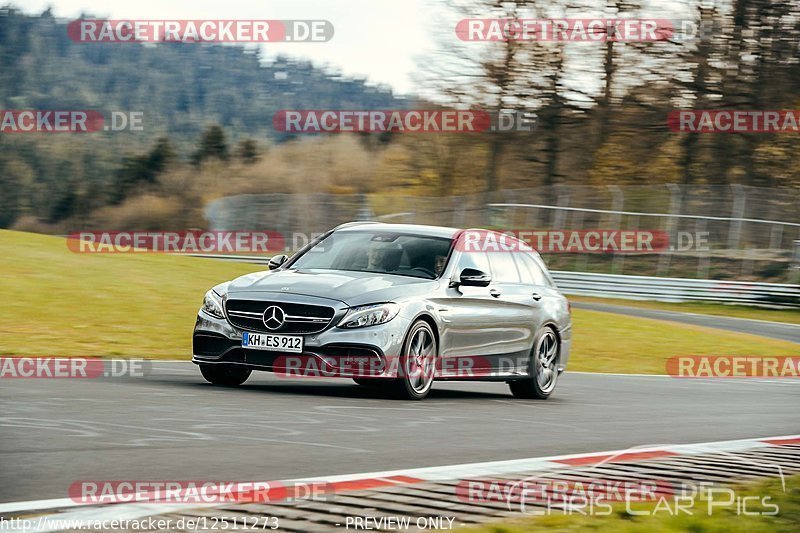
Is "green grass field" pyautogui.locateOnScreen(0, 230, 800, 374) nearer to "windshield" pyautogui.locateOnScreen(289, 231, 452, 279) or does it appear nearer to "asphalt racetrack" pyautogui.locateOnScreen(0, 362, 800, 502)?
"asphalt racetrack" pyautogui.locateOnScreen(0, 362, 800, 502)

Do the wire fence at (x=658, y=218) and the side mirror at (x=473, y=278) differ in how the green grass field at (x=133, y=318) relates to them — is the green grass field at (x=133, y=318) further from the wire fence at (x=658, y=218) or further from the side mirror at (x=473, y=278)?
the wire fence at (x=658, y=218)

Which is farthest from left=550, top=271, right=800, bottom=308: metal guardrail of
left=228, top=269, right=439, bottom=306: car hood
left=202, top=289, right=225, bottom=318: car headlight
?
left=202, top=289, right=225, bottom=318: car headlight

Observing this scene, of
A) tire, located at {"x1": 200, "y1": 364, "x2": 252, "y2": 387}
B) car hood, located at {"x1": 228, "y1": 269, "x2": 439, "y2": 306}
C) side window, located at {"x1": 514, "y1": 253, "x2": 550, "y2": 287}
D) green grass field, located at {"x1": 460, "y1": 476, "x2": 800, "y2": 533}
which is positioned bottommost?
green grass field, located at {"x1": 460, "y1": 476, "x2": 800, "y2": 533}

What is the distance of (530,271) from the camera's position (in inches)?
539

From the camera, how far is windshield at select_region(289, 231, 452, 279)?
466 inches

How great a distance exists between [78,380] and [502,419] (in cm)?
375

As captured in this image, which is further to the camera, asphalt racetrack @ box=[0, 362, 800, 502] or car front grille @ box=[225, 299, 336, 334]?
car front grille @ box=[225, 299, 336, 334]

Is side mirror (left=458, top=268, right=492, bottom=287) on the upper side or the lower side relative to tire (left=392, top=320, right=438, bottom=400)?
upper

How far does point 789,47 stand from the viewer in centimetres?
4000

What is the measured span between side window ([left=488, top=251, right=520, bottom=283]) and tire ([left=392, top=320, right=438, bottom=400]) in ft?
5.59

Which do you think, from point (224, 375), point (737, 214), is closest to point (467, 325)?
point (224, 375)

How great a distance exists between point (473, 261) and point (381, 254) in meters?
1.00

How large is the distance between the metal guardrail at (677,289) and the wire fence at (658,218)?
39 centimetres

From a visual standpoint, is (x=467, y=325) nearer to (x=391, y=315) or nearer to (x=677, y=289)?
(x=391, y=315)
